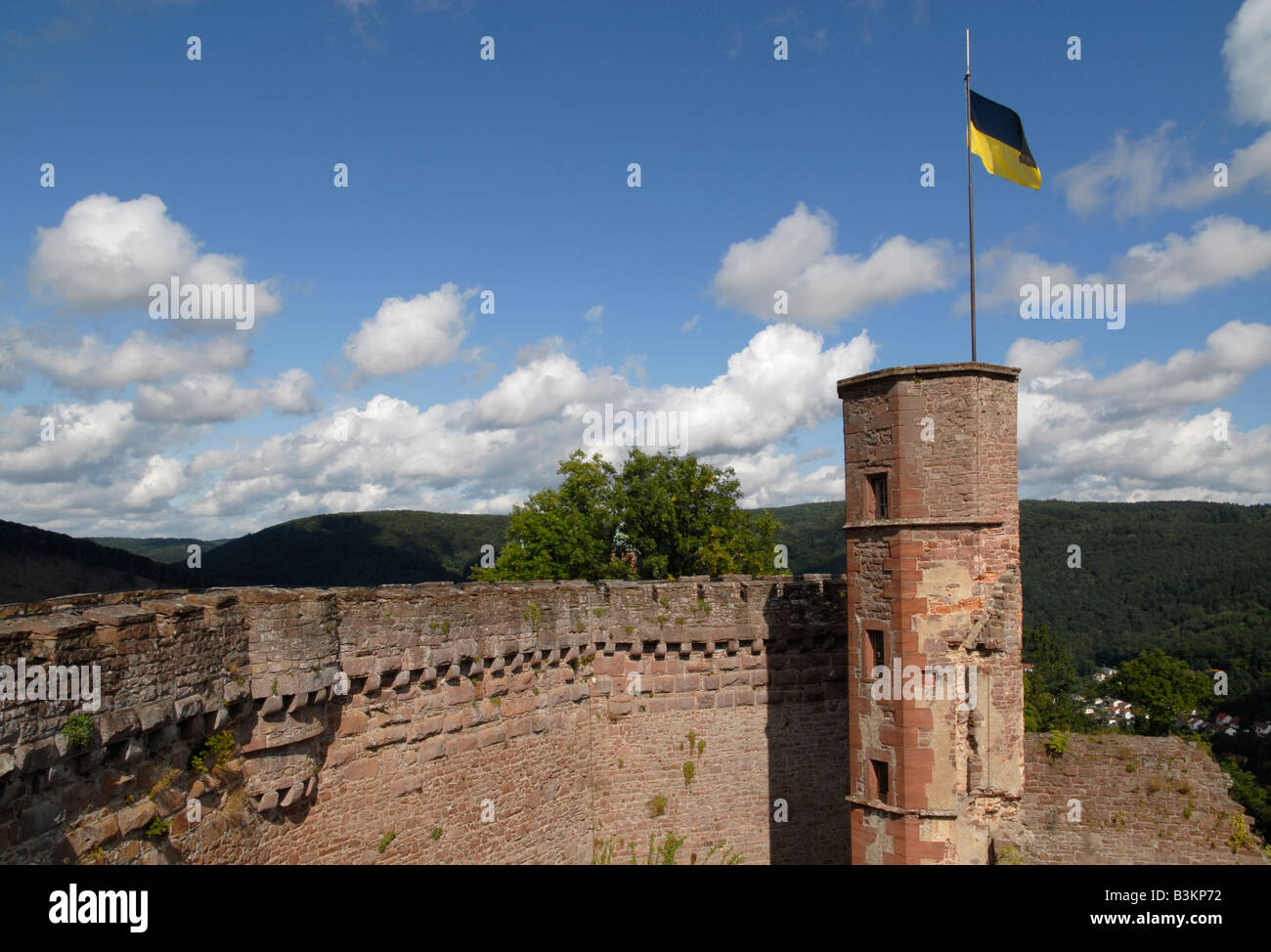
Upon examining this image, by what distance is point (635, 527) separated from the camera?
34.9m

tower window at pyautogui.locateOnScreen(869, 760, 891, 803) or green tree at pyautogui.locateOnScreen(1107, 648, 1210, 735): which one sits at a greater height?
tower window at pyautogui.locateOnScreen(869, 760, 891, 803)

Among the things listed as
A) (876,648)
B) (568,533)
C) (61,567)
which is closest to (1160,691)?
(568,533)

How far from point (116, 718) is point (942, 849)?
12.4 metres

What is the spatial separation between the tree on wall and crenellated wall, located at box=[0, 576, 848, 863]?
14852 mm

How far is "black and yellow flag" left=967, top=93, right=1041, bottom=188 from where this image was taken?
52.9 feet

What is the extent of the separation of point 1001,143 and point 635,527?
21874mm

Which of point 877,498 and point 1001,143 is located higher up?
point 1001,143

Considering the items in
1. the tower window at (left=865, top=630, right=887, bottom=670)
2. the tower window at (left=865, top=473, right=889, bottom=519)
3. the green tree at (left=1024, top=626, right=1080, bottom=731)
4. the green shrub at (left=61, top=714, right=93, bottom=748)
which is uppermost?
the tower window at (left=865, top=473, right=889, bottom=519)

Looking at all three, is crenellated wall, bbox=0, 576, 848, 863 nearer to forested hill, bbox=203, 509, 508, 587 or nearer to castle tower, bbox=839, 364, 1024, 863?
castle tower, bbox=839, 364, 1024, 863

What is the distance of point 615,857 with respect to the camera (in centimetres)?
1722

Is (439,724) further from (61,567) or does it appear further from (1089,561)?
(1089,561)

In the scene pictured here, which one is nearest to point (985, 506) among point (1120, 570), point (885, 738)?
point (885, 738)

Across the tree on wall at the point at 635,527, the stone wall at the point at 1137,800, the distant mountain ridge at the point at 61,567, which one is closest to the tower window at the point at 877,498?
the stone wall at the point at 1137,800

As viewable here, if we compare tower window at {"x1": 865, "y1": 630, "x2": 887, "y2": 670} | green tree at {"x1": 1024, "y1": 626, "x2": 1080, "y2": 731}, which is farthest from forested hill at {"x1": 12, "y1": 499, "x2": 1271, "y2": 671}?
tower window at {"x1": 865, "y1": 630, "x2": 887, "y2": 670}
